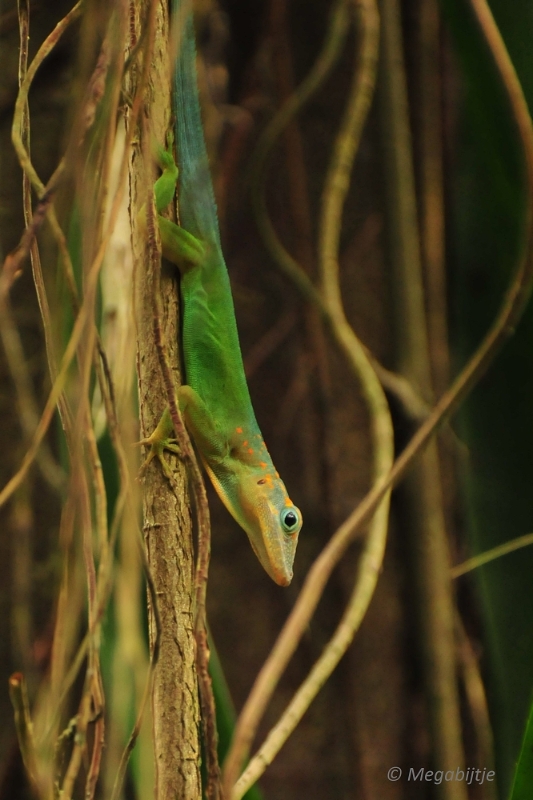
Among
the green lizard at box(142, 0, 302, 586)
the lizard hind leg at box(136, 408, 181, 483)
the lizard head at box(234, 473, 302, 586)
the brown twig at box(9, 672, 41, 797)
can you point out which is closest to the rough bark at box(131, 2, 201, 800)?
the lizard hind leg at box(136, 408, 181, 483)

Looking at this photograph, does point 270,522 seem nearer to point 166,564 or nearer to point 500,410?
point 500,410

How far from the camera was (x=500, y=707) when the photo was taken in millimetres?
956

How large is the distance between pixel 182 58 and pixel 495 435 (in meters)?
0.84

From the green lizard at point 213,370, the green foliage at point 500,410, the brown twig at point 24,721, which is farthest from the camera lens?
the green lizard at point 213,370

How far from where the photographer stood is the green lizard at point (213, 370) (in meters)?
1.30

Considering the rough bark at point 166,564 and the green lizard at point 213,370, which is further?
the green lizard at point 213,370

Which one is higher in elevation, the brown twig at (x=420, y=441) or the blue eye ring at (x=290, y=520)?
the brown twig at (x=420, y=441)

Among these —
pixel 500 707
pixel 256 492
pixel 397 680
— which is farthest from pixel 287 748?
pixel 500 707

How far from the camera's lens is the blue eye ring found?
1342 millimetres

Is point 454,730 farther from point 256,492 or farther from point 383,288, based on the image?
point 383,288

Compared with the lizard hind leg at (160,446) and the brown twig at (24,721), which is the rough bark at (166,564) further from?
the brown twig at (24,721)

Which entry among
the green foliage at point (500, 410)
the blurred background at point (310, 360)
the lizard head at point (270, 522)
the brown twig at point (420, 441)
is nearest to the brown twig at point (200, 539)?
the brown twig at point (420, 441)

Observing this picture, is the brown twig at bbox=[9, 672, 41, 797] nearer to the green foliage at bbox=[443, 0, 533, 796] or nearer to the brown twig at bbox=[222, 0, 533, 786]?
the brown twig at bbox=[222, 0, 533, 786]

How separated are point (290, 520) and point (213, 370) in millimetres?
315
